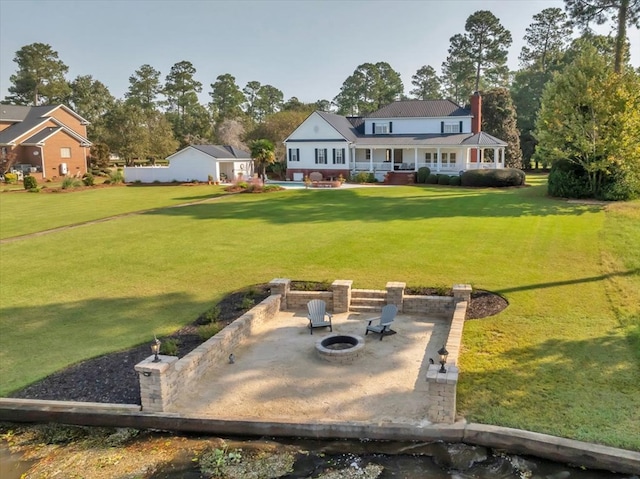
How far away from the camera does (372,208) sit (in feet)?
89.9

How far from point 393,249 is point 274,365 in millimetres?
8815

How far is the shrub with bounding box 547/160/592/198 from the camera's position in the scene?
94.4 feet

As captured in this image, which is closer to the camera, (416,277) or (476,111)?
(416,277)

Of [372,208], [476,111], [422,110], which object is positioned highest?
[422,110]

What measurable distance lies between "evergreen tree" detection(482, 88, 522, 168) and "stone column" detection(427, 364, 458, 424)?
53.0m

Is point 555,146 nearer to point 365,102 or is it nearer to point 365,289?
point 365,289

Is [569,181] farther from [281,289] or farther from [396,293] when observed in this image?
[281,289]

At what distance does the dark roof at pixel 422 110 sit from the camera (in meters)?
48.6

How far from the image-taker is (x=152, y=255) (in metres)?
17.4

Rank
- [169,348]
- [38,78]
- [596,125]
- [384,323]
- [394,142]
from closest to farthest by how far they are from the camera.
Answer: [169,348]
[384,323]
[596,125]
[394,142]
[38,78]

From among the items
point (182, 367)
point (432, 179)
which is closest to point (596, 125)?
point (432, 179)

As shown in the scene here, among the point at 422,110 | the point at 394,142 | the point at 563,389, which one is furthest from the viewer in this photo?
the point at 422,110

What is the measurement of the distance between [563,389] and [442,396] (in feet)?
7.15

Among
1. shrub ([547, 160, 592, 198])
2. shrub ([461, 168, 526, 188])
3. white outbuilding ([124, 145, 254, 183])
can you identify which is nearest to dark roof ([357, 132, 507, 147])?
shrub ([461, 168, 526, 188])
